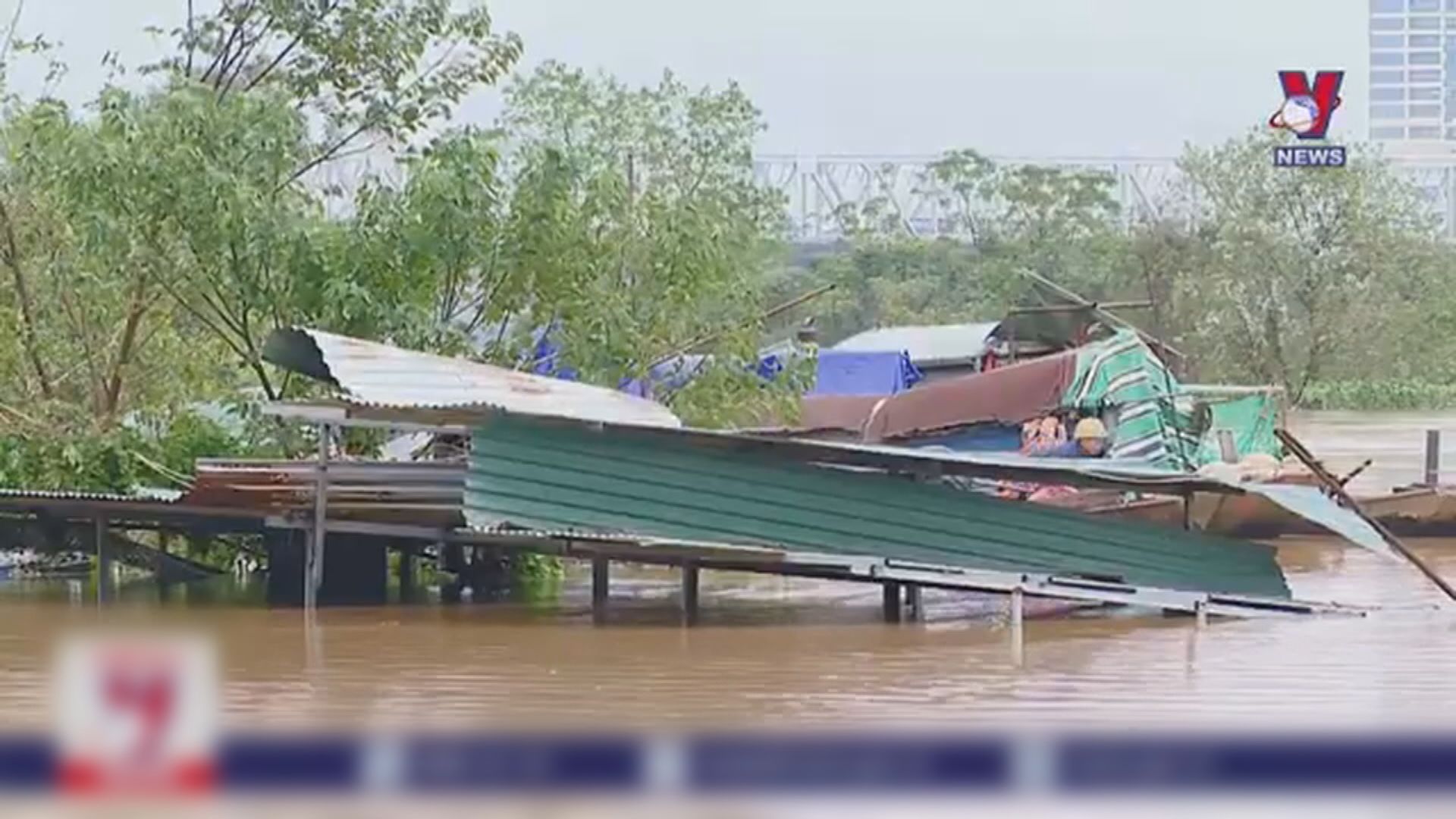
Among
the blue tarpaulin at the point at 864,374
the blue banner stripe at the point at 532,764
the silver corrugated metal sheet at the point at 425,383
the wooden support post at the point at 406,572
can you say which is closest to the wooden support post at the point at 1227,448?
the blue tarpaulin at the point at 864,374

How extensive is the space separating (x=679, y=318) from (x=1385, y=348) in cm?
2167

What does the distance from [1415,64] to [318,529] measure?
1783 inches

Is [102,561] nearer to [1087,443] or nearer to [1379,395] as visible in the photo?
[1087,443]

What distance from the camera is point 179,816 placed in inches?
66.3

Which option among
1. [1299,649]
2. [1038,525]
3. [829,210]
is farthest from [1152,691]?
[829,210]

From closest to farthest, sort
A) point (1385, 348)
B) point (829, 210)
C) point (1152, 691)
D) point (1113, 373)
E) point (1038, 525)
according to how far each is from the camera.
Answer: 1. point (1152, 691)
2. point (1038, 525)
3. point (1113, 373)
4. point (1385, 348)
5. point (829, 210)

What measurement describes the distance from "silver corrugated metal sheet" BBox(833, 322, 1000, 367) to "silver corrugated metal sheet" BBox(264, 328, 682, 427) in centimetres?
1250

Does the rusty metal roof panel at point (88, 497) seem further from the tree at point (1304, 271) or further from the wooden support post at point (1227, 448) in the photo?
the tree at point (1304, 271)

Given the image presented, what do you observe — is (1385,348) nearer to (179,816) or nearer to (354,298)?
(354,298)

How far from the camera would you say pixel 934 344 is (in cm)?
2502

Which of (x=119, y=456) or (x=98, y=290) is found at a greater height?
(x=98, y=290)

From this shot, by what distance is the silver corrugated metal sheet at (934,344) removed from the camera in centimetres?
2408

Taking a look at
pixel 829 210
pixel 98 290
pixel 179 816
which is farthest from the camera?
pixel 829 210

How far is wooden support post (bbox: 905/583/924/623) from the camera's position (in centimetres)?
1160
